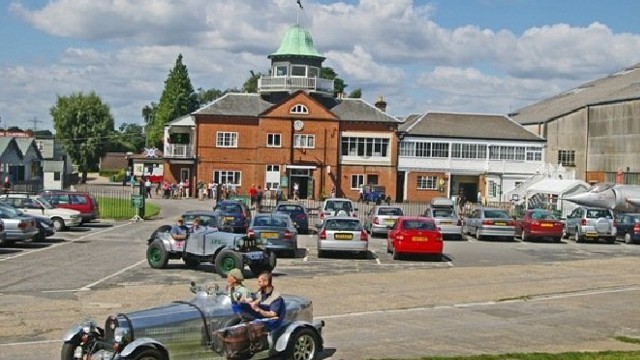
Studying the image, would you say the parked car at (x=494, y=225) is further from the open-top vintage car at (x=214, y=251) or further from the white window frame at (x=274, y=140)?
the white window frame at (x=274, y=140)

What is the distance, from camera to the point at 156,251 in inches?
960

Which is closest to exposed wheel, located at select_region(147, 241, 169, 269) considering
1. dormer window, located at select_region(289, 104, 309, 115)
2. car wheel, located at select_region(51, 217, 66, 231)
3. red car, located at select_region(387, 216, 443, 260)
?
red car, located at select_region(387, 216, 443, 260)

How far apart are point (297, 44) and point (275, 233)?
5160cm

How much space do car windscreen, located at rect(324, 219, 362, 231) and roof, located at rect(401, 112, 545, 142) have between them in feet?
145

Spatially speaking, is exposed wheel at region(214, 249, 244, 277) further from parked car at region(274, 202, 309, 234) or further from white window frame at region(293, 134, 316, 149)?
white window frame at region(293, 134, 316, 149)

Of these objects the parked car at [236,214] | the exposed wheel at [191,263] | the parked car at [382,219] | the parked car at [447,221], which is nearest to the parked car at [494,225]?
the parked car at [447,221]

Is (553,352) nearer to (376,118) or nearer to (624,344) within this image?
(624,344)

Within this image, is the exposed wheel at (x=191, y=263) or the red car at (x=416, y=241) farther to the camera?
the red car at (x=416, y=241)

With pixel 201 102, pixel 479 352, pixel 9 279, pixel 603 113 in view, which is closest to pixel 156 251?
pixel 9 279

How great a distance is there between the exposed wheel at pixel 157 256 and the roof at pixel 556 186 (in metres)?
35.9

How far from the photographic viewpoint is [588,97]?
81.3m

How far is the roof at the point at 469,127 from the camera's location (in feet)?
243

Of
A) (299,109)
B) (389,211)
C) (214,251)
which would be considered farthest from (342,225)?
(299,109)

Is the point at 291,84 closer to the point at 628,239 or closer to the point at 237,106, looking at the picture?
the point at 237,106
